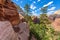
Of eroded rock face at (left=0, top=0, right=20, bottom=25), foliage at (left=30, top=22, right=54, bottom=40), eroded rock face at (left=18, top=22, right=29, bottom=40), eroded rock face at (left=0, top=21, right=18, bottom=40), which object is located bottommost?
foliage at (left=30, top=22, right=54, bottom=40)

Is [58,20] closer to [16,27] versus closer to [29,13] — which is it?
[29,13]

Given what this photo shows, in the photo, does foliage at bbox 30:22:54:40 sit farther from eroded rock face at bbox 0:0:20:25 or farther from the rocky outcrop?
eroded rock face at bbox 0:0:20:25

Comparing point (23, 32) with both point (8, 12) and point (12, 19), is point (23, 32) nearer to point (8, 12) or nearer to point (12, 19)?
point (12, 19)

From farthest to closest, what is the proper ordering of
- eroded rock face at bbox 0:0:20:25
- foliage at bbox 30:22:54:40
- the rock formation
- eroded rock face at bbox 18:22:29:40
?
1. foliage at bbox 30:22:54:40
2. eroded rock face at bbox 0:0:20:25
3. eroded rock face at bbox 18:22:29:40
4. the rock formation

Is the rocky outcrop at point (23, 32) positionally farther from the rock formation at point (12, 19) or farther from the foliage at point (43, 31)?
the foliage at point (43, 31)

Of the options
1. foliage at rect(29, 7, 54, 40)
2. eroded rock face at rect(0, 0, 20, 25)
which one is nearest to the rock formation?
eroded rock face at rect(0, 0, 20, 25)

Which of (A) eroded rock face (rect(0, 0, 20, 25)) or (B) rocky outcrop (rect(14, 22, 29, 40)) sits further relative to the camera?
(A) eroded rock face (rect(0, 0, 20, 25))

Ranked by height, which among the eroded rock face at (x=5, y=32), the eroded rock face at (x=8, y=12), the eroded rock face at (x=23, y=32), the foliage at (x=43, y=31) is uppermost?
the eroded rock face at (x=8, y=12)

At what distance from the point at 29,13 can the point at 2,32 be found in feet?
105

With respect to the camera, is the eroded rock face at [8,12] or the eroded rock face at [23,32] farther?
the eroded rock face at [8,12]

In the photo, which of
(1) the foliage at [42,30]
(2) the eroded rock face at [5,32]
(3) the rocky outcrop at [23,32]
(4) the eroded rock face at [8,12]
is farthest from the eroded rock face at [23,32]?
(1) the foliage at [42,30]

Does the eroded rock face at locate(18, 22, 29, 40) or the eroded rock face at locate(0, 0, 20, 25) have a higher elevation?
the eroded rock face at locate(0, 0, 20, 25)

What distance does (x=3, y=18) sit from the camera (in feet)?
69.9

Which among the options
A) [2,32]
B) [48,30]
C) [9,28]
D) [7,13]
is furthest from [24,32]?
[48,30]
